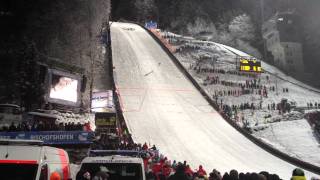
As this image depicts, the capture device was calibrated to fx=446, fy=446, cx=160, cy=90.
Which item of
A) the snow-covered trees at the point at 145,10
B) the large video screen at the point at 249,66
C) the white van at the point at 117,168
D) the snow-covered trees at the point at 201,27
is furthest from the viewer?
the snow-covered trees at the point at 145,10

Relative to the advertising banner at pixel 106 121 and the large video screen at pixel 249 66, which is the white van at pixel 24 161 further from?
the large video screen at pixel 249 66

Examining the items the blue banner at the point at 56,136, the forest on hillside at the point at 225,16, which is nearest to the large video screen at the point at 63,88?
the blue banner at the point at 56,136

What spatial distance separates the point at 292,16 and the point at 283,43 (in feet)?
25.7

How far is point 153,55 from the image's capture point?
5559cm

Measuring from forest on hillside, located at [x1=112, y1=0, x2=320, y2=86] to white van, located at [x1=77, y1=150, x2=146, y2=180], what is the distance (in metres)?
81.8

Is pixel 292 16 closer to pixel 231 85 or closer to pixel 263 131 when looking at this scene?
pixel 231 85

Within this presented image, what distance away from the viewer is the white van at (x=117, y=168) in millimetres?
8023

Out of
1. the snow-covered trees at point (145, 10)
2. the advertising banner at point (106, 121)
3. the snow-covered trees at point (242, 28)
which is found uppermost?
the snow-covered trees at point (145, 10)

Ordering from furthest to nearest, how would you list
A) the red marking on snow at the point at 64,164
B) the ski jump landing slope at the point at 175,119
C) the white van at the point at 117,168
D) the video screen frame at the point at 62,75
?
1. the video screen frame at the point at 62,75
2. the ski jump landing slope at the point at 175,119
3. the red marking on snow at the point at 64,164
4. the white van at the point at 117,168

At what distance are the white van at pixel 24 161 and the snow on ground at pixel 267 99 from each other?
77.0ft

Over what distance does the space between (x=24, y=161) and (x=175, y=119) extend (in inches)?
1124

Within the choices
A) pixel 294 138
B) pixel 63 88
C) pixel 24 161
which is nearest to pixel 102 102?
pixel 63 88

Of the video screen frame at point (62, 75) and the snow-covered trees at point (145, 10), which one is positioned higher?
the snow-covered trees at point (145, 10)

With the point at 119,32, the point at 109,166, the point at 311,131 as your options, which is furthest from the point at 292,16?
the point at 109,166
